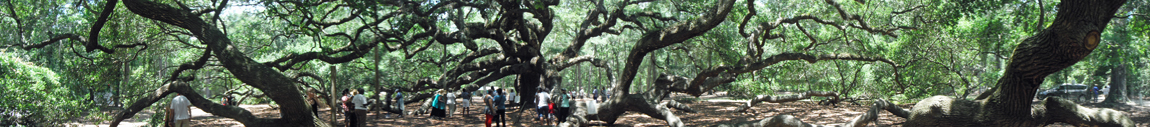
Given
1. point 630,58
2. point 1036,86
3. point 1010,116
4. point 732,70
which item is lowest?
point 1010,116

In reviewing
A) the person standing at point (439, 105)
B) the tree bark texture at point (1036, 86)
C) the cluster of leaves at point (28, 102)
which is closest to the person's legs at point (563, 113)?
the person standing at point (439, 105)

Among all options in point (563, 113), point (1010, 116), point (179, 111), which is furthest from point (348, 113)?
point (1010, 116)

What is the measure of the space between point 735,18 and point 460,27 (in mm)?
5121

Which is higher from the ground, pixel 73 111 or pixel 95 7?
pixel 95 7

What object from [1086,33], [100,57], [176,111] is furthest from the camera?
[100,57]

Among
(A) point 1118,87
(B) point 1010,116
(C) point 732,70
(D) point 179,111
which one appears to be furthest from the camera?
(A) point 1118,87

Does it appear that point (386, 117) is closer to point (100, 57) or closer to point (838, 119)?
point (100, 57)

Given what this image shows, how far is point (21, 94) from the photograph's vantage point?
762cm

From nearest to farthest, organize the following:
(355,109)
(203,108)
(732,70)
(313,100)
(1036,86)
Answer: (1036,86) → (203,108) → (355,109) → (313,100) → (732,70)

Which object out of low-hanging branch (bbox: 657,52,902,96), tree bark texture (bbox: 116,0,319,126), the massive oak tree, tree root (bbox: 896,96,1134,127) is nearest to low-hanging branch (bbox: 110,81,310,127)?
the massive oak tree

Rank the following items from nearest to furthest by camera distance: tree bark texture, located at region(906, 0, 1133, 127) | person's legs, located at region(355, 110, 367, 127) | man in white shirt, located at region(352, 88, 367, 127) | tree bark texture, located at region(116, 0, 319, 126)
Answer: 1. tree bark texture, located at region(906, 0, 1133, 127)
2. tree bark texture, located at region(116, 0, 319, 126)
3. man in white shirt, located at region(352, 88, 367, 127)
4. person's legs, located at region(355, 110, 367, 127)

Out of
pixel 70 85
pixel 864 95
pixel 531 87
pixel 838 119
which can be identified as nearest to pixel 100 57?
pixel 70 85

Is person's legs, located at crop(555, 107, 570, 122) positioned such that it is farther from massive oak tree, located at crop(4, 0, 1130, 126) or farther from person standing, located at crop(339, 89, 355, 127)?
person standing, located at crop(339, 89, 355, 127)

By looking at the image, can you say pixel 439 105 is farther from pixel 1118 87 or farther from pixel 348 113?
pixel 1118 87
